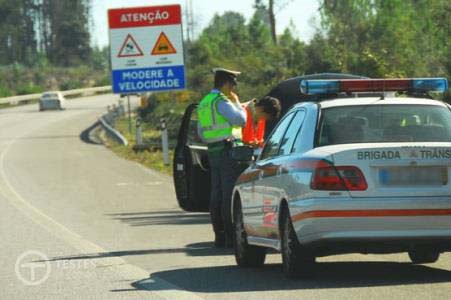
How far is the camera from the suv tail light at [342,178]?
1005 cm

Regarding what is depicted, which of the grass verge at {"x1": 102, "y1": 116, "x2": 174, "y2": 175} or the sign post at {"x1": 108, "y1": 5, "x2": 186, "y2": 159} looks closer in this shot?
the grass verge at {"x1": 102, "y1": 116, "x2": 174, "y2": 175}

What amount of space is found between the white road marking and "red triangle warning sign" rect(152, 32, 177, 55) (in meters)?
12.8

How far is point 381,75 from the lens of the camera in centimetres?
2878

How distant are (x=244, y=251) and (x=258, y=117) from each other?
2.18m

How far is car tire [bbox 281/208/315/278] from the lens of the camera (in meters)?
10.4

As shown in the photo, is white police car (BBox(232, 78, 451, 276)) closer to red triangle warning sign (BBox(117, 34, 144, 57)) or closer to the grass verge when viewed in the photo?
the grass verge

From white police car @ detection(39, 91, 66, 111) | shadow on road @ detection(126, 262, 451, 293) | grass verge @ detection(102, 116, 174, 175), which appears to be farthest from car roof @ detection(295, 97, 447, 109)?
white police car @ detection(39, 91, 66, 111)

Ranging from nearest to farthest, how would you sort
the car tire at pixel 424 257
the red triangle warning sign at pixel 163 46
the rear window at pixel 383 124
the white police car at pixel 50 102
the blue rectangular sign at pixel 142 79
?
the rear window at pixel 383 124 < the car tire at pixel 424 257 < the blue rectangular sign at pixel 142 79 < the red triangle warning sign at pixel 163 46 < the white police car at pixel 50 102

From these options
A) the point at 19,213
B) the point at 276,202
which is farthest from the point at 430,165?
the point at 19,213

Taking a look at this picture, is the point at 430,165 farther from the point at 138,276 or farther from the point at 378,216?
the point at 138,276

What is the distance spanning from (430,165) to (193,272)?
8.18 ft

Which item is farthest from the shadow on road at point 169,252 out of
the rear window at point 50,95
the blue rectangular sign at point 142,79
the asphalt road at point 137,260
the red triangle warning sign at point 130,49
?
the rear window at point 50,95

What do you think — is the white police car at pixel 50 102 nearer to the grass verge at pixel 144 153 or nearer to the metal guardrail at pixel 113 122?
the metal guardrail at pixel 113 122

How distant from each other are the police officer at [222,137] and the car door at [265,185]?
5.13ft
